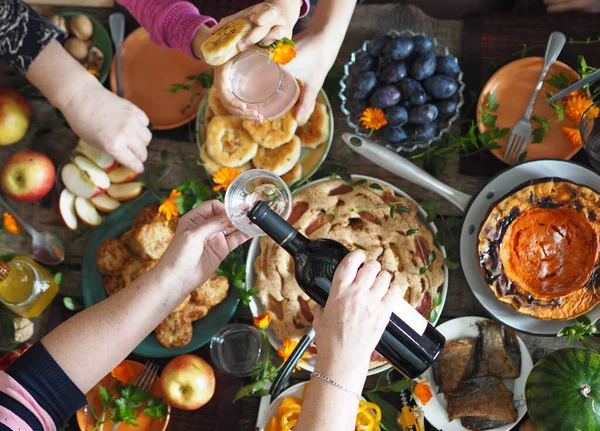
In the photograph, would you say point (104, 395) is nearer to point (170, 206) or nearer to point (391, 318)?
point (170, 206)

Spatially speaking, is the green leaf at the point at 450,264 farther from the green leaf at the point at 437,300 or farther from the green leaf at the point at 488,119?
the green leaf at the point at 488,119

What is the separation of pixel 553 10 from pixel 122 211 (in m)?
1.28

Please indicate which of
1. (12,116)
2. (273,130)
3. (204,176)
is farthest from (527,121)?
(12,116)

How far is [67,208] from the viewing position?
161cm

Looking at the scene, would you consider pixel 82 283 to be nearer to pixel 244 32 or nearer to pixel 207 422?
pixel 207 422

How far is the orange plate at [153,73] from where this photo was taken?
1635mm

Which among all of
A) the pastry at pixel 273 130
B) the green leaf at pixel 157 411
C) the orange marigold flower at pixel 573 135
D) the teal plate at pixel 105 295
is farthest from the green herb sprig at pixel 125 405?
the orange marigold flower at pixel 573 135

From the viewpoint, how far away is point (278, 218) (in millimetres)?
1013

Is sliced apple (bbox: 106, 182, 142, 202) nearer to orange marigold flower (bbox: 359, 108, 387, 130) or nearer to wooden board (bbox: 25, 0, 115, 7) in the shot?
wooden board (bbox: 25, 0, 115, 7)

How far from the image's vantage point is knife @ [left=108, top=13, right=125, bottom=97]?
5.29 feet

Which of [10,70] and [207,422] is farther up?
[10,70]

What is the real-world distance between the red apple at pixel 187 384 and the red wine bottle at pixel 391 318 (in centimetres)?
50

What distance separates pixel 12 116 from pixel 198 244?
2.66 feet

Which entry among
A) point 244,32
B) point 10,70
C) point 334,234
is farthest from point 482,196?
point 10,70
